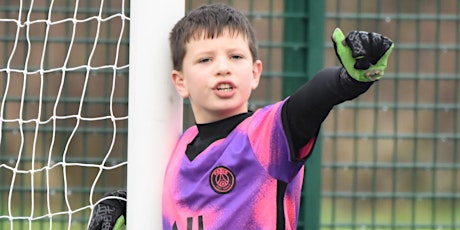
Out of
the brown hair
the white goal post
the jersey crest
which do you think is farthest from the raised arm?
the white goal post

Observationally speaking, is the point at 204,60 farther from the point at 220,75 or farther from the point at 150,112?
the point at 150,112

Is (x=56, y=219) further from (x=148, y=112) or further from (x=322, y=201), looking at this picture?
(x=148, y=112)

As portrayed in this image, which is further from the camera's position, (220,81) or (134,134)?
(134,134)

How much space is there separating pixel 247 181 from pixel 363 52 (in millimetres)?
452

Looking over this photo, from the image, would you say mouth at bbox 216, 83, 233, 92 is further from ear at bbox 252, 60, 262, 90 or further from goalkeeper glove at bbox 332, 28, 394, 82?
goalkeeper glove at bbox 332, 28, 394, 82

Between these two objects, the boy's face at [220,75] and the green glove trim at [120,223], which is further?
the green glove trim at [120,223]

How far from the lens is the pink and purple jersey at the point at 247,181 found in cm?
232

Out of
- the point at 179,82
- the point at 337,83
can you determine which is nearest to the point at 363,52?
the point at 337,83

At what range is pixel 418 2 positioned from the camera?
4.51 meters

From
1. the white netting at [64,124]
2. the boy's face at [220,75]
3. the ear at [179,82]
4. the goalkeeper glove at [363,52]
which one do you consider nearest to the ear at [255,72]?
the boy's face at [220,75]

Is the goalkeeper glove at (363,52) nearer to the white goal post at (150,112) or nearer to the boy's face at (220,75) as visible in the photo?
the boy's face at (220,75)

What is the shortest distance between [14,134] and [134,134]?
182 centimetres

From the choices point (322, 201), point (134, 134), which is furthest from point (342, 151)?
point (134, 134)

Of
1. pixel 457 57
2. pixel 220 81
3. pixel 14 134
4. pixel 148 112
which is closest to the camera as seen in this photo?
pixel 220 81
